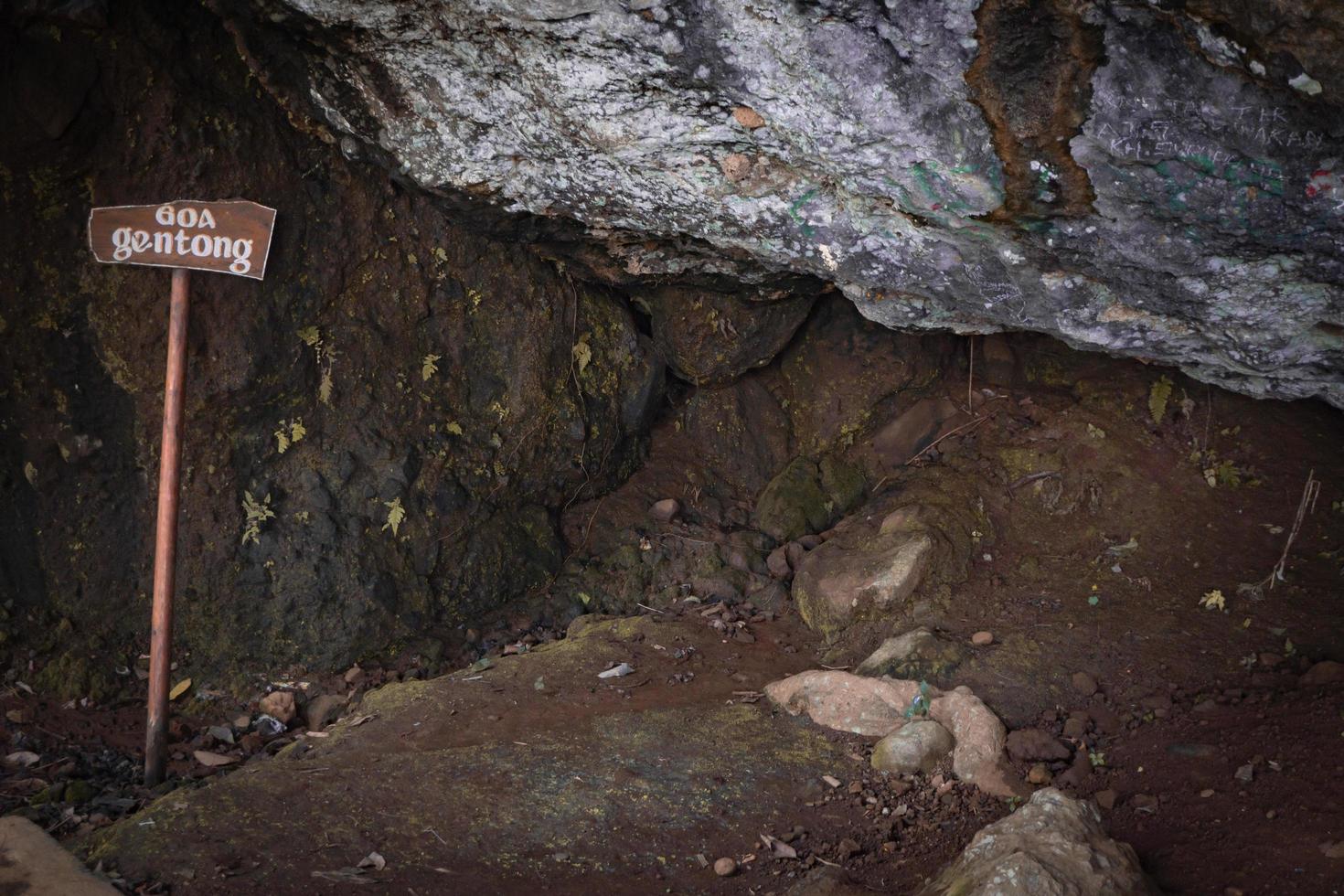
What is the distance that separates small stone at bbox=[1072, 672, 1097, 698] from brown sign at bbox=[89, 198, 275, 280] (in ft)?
15.1

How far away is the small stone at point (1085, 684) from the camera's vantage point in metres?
4.80

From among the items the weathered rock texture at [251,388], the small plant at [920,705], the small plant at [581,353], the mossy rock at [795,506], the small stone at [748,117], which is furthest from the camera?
the mossy rock at [795,506]

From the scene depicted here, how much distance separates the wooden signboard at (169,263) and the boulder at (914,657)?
11.8 feet

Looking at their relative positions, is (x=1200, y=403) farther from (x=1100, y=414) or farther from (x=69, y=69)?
Result: (x=69, y=69)

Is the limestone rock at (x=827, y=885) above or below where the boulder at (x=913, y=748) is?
below

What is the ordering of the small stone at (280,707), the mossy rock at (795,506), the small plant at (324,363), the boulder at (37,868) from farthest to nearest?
the mossy rock at (795,506) < the small plant at (324,363) < the small stone at (280,707) < the boulder at (37,868)

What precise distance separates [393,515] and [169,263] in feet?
6.54

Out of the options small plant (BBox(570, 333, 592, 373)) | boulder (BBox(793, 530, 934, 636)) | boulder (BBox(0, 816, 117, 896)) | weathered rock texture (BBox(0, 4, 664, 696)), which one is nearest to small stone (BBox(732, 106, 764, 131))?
weathered rock texture (BBox(0, 4, 664, 696))

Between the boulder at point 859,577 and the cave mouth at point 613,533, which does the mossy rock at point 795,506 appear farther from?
the boulder at point 859,577

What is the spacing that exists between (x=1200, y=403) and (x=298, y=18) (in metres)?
5.70

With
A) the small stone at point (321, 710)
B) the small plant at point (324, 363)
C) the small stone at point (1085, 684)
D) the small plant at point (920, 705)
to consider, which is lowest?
the small stone at point (321, 710)

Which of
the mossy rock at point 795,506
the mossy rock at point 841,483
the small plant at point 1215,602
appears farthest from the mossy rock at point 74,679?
the small plant at point 1215,602

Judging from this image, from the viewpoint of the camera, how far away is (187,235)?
4.63m

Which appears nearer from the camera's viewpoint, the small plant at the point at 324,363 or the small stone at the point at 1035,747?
the small stone at the point at 1035,747
